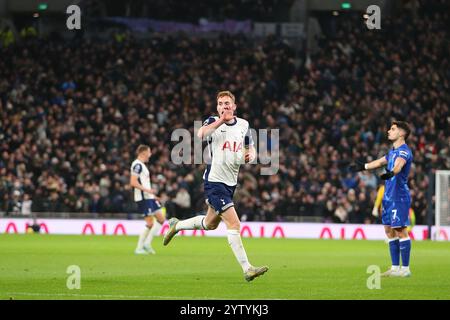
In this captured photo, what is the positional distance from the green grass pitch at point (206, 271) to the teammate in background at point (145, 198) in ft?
1.51

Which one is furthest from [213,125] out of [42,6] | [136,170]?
[42,6]

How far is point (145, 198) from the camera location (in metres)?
23.4

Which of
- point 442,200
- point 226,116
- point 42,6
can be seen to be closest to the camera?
point 226,116

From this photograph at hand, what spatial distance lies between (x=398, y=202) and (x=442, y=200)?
1567 centimetres

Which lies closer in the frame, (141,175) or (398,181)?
(398,181)

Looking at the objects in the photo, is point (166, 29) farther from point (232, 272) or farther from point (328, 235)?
point (232, 272)

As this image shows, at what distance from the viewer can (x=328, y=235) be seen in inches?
1308

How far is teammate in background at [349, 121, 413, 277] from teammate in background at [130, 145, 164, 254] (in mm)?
7535

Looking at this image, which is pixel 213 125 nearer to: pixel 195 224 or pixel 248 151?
pixel 248 151

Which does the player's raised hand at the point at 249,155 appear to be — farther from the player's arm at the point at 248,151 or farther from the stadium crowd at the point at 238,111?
the stadium crowd at the point at 238,111

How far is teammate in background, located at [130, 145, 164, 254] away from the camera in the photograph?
22905mm

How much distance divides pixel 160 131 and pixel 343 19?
1015cm
